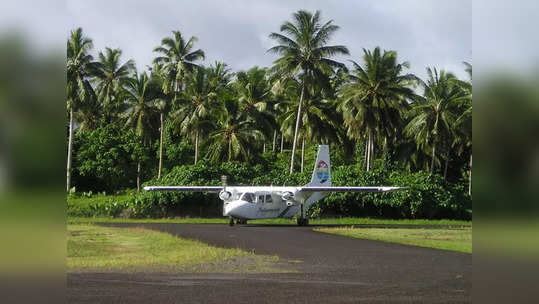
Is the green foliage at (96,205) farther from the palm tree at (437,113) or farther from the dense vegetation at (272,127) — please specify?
the palm tree at (437,113)

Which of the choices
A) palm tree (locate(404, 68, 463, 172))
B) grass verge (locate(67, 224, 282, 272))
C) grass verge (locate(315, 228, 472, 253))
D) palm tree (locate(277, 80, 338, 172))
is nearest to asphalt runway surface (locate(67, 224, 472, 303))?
grass verge (locate(67, 224, 282, 272))

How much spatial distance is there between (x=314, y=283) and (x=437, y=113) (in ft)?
113

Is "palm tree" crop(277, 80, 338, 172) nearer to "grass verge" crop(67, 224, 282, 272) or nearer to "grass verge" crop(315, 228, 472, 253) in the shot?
"grass verge" crop(315, 228, 472, 253)

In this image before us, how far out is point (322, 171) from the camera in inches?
1511

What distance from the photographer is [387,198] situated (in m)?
41.0

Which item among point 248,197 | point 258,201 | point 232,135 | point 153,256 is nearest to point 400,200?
Result: point 258,201

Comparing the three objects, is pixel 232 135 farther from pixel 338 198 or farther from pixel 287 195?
pixel 287 195

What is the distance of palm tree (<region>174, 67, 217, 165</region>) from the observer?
164 ft

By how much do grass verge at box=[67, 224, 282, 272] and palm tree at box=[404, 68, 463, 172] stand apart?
27148 millimetres
